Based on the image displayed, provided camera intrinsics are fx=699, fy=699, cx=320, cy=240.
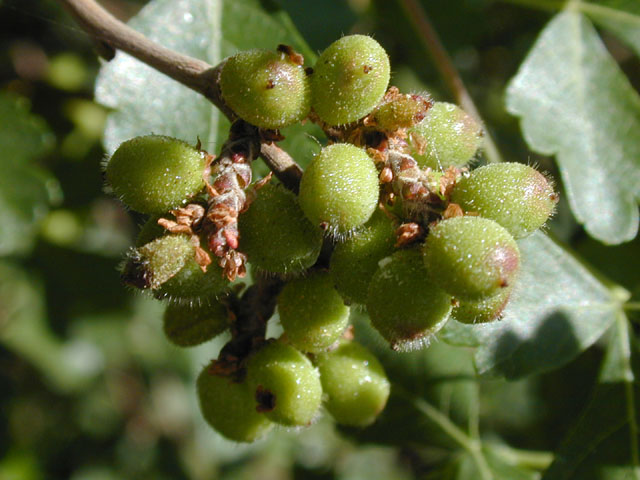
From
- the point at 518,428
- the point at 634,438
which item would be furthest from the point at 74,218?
the point at 634,438

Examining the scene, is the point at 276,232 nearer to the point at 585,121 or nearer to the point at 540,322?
the point at 540,322

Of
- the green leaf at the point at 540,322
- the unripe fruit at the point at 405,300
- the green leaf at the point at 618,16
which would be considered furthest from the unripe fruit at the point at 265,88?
the green leaf at the point at 618,16

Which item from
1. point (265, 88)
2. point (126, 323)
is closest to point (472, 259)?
point (265, 88)

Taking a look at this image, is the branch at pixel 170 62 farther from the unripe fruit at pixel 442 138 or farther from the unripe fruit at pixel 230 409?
the unripe fruit at pixel 230 409

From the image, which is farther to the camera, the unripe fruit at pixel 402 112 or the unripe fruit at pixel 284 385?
the unripe fruit at pixel 284 385

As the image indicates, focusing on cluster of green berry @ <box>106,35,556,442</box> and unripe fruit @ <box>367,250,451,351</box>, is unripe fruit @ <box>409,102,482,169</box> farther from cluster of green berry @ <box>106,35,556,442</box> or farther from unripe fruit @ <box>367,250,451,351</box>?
unripe fruit @ <box>367,250,451,351</box>

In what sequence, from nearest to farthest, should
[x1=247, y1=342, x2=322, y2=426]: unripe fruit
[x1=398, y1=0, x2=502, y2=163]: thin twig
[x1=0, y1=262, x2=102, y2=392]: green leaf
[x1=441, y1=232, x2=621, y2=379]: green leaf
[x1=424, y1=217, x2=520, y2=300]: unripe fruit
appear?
1. [x1=424, y1=217, x2=520, y2=300]: unripe fruit
2. [x1=247, y1=342, x2=322, y2=426]: unripe fruit
3. [x1=441, y1=232, x2=621, y2=379]: green leaf
4. [x1=398, y1=0, x2=502, y2=163]: thin twig
5. [x1=0, y1=262, x2=102, y2=392]: green leaf

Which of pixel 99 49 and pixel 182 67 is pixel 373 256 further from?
pixel 99 49

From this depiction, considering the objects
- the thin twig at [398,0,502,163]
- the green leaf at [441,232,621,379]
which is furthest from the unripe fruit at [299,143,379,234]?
the thin twig at [398,0,502,163]
